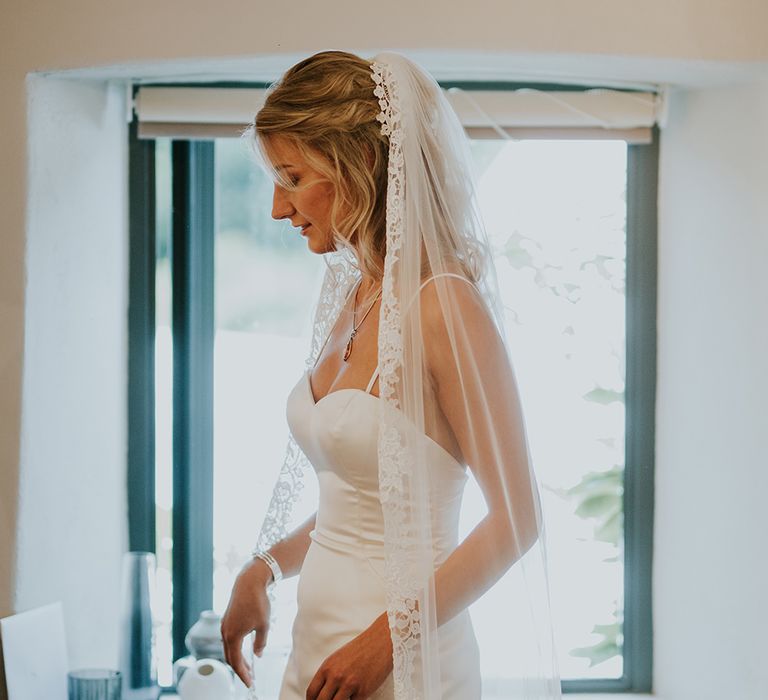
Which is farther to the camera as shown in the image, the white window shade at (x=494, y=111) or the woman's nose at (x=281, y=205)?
the white window shade at (x=494, y=111)

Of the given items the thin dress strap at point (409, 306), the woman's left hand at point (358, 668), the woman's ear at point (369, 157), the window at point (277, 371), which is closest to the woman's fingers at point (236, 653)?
the woman's left hand at point (358, 668)

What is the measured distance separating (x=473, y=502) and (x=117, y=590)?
3.48ft

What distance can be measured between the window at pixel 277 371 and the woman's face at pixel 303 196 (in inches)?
37.3

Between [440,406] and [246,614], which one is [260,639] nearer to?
[246,614]

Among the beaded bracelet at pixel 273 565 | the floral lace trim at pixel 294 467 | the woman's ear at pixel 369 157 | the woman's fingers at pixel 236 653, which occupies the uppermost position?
the woman's ear at pixel 369 157

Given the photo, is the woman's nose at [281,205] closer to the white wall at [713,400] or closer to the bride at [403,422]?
the bride at [403,422]

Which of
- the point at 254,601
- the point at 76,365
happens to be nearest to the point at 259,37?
the point at 76,365

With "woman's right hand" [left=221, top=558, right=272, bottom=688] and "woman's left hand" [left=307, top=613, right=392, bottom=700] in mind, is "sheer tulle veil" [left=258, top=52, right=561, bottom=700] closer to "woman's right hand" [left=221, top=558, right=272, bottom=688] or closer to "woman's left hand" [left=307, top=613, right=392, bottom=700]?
"woman's left hand" [left=307, top=613, right=392, bottom=700]

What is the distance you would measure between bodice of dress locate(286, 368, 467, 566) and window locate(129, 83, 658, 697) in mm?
989

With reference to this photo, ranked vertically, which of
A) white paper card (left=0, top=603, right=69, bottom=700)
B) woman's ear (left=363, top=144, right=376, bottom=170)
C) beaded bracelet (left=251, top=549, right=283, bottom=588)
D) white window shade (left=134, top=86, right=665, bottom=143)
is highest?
white window shade (left=134, top=86, right=665, bottom=143)

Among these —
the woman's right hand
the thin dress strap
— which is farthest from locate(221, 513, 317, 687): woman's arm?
the thin dress strap

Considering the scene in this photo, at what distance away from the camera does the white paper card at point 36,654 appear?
1932 mm

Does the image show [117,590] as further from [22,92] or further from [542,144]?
[542,144]

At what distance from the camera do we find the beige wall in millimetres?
1948
